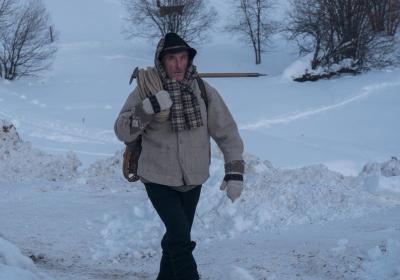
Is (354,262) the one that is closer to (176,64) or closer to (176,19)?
(176,64)

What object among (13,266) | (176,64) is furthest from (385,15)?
(13,266)

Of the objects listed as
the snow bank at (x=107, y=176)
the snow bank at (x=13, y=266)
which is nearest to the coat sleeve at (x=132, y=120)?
the snow bank at (x=13, y=266)

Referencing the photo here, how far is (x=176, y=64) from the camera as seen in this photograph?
3434mm

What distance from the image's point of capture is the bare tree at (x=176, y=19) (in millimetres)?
29672

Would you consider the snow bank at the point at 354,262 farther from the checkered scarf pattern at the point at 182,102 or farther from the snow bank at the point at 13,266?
the snow bank at the point at 13,266

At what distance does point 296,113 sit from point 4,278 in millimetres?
16607

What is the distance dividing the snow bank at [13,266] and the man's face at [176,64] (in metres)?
1.29

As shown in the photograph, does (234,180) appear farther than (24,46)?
No

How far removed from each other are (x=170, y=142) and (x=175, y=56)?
17.8 inches

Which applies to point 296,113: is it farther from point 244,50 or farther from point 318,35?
point 244,50

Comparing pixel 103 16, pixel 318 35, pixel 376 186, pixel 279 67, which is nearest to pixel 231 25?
pixel 279 67

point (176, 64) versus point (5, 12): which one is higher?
point (5, 12)

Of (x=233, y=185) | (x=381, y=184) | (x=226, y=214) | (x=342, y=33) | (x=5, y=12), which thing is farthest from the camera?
(x=5, y=12)

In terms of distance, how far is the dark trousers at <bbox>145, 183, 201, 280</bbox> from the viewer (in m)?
3.44
